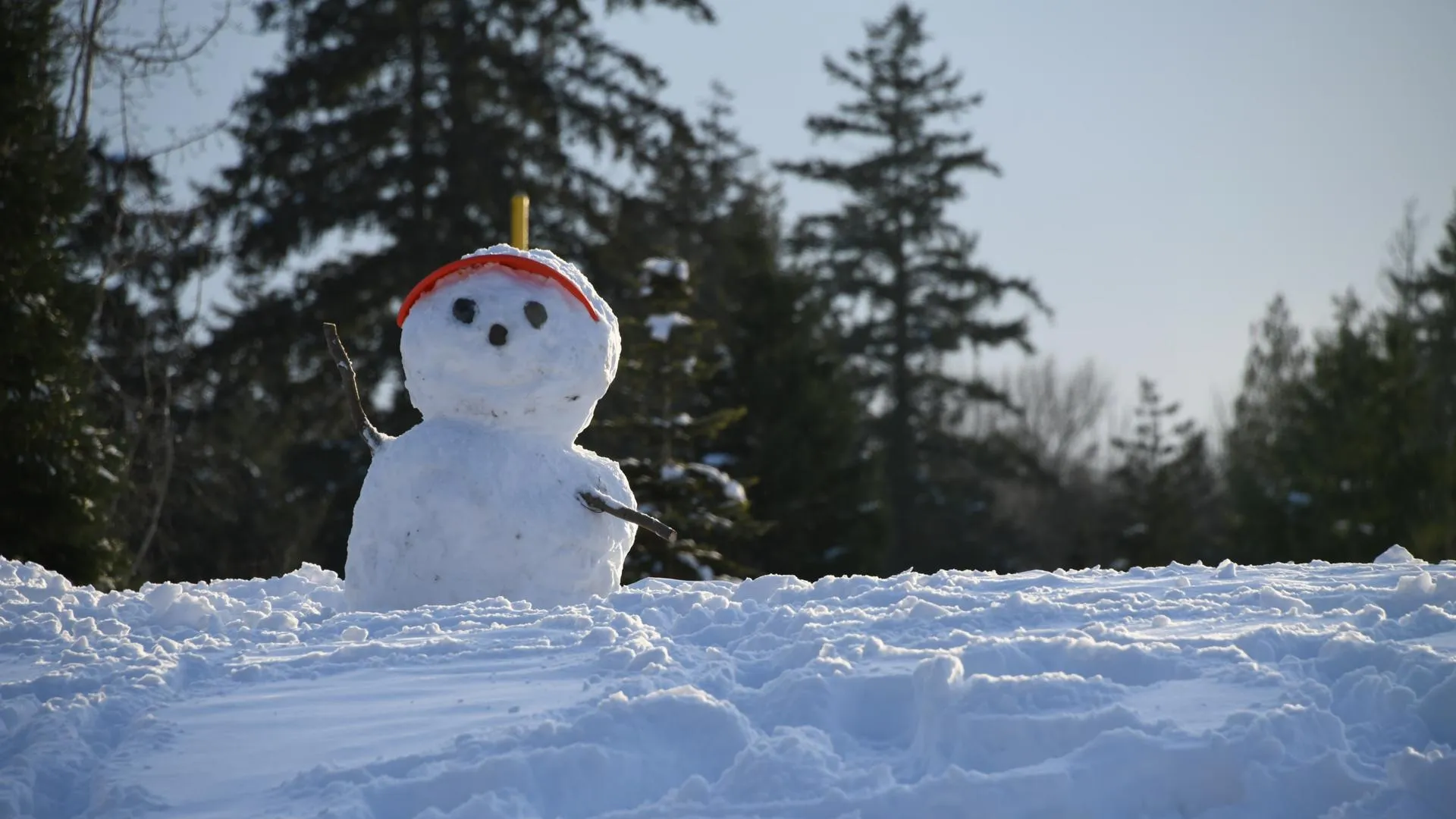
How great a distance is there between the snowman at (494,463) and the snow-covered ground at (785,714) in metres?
1.54

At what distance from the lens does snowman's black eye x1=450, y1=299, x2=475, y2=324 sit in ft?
25.5

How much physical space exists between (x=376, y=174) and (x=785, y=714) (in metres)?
16.7

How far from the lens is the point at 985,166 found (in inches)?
1169

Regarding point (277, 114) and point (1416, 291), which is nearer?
point (277, 114)

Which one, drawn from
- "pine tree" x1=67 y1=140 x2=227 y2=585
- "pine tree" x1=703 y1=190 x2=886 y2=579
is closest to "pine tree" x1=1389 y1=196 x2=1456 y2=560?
"pine tree" x1=703 y1=190 x2=886 y2=579

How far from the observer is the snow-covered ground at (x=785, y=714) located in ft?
13.5

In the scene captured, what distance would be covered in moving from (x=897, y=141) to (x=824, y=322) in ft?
14.2

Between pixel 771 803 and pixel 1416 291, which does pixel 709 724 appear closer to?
pixel 771 803

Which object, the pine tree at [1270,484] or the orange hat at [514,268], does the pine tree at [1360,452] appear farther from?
the orange hat at [514,268]

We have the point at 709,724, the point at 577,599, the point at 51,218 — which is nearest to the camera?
the point at 709,724

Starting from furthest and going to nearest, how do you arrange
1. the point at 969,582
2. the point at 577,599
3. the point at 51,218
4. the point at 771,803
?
1. the point at 51,218
2. the point at 577,599
3. the point at 969,582
4. the point at 771,803

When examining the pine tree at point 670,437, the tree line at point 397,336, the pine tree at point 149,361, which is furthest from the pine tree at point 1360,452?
the pine tree at point 149,361

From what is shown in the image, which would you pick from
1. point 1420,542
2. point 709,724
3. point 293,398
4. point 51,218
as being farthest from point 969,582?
point 1420,542

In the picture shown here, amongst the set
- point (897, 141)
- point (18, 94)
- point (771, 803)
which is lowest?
point (771, 803)
